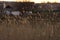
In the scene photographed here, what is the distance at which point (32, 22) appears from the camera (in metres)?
1.74

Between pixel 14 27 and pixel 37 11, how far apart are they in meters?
0.33

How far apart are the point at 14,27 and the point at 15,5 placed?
0.85 feet

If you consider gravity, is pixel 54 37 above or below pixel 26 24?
below

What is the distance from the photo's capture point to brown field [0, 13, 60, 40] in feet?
5.64

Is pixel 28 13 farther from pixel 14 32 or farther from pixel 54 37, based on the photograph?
pixel 54 37

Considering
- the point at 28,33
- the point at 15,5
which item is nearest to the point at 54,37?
the point at 28,33

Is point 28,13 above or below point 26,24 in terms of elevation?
above

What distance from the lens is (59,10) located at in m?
1.72

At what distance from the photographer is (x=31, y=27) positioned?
1.74 meters

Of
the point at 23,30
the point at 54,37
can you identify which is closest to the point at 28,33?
the point at 23,30

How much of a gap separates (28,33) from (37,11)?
279 millimetres

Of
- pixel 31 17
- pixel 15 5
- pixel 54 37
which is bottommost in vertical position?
pixel 54 37

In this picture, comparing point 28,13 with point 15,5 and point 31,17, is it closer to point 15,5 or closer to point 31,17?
point 31,17

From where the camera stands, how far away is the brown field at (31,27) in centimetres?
172
